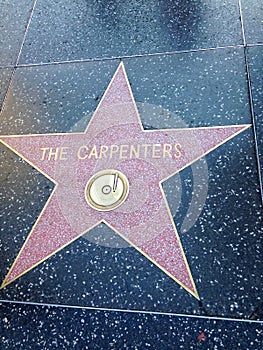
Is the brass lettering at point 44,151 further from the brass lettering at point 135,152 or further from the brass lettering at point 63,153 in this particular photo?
the brass lettering at point 135,152

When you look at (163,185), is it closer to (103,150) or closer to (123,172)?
(123,172)

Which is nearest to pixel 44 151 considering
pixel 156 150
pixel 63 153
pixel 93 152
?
pixel 63 153

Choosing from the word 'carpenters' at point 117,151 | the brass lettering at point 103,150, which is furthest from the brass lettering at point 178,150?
the brass lettering at point 103,150

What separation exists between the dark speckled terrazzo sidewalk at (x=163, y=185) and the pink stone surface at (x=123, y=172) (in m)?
0.03

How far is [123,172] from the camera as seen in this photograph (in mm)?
1580

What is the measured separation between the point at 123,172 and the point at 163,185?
0.17 m

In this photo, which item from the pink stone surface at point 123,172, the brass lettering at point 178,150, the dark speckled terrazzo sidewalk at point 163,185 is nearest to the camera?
the dark speckled terrazzo sidewalk at point 163,185

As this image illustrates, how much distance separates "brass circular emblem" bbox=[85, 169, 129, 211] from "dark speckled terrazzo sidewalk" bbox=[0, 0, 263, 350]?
0.12 m

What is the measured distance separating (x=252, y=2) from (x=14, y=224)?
5.39ft

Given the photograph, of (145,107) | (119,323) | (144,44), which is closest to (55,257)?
(119,323)

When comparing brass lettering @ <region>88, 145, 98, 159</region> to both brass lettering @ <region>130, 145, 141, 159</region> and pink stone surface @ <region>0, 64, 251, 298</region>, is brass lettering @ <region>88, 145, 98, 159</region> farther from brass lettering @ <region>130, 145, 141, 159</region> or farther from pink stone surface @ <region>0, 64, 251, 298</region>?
brass lettering @ <region>130, 145, 141, 159</region>

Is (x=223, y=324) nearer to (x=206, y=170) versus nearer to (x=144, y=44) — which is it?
(x=206, y=170)

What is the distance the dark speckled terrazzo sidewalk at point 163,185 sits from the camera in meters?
1.29

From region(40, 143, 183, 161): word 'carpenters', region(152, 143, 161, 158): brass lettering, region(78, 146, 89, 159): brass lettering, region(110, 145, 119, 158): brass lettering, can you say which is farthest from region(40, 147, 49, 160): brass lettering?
region(152, 143, 161, 158): brass lettering
